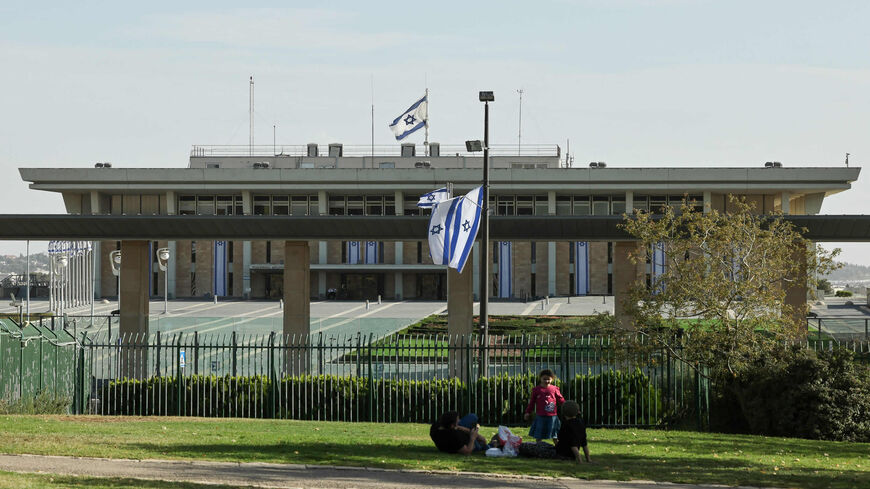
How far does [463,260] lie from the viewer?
23719mm

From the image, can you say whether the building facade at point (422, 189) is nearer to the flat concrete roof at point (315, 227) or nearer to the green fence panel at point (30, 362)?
the flat concrete roof at point (315, 227)

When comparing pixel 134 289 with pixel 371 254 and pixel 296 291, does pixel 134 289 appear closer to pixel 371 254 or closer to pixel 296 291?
pixel 296 291

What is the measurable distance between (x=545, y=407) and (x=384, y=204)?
52.9m

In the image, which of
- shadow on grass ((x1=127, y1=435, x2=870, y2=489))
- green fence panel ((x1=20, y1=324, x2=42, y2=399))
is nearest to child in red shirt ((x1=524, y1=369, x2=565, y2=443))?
shadow on grass ((x1=127, y1=435, x2=870, y2=489))

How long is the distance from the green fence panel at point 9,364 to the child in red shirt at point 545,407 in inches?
434

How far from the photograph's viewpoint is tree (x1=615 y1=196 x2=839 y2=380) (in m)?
20.4

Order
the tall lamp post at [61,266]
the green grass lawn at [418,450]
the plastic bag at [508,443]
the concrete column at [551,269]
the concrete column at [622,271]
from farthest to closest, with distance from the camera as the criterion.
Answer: the concrete column at [551,269], the tall lamp post at [61,266], the concrete column at [622,271], the plastic bag at [508,443], the green grass lawn at [418,450]

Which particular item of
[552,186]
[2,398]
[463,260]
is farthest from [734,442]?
[552,186]

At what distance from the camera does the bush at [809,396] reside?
60.4 ft

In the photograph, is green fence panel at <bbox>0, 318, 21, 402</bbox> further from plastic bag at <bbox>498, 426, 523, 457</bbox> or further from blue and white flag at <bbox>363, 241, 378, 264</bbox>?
blue and white flag at <bbox>363, 241, 378, 264</bbox>

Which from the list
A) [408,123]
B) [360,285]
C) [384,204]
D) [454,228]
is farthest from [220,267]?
[454,228]

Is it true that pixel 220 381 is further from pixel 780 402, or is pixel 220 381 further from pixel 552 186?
pixel 552 186

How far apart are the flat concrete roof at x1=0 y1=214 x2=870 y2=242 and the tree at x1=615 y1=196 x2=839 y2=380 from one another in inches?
299

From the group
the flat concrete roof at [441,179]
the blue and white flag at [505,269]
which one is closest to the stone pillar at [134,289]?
the flat concrete roof at [441,179]
